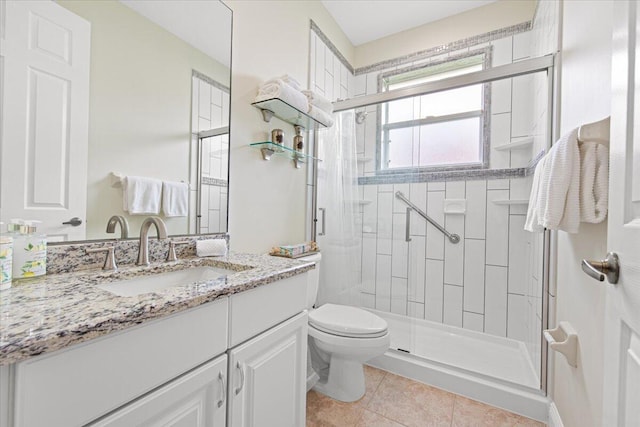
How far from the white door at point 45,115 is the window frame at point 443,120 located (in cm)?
170

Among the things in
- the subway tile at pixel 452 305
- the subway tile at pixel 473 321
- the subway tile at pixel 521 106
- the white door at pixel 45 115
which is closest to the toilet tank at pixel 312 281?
the white door at pixel 45 115

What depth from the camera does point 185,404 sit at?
26.4 inches

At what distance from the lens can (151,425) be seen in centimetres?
60

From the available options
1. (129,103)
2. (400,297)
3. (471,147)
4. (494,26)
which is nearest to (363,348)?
(400,297)

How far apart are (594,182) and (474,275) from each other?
4.95 feet

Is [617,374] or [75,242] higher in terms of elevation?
[75,242]

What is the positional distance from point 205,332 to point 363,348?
3.21ft

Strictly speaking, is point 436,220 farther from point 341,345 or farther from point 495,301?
point 341,345

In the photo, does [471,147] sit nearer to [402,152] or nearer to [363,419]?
[402,152]

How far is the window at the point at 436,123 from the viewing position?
6.56ft

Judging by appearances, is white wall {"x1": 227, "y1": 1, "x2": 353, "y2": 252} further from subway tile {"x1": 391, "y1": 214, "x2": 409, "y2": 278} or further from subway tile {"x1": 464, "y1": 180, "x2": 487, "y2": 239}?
subway tile {"x1": 464, "y1": 180, "x2": 487, "y2": 239}

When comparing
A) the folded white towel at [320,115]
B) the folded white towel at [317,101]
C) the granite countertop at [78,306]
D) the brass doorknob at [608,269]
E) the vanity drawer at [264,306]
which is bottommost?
the vanity drawer at [264,306]

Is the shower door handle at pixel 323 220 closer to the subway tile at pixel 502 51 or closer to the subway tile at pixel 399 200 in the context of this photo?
the subway tile at pixel 399 200

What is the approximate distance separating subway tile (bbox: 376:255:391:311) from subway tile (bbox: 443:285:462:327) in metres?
0.64
